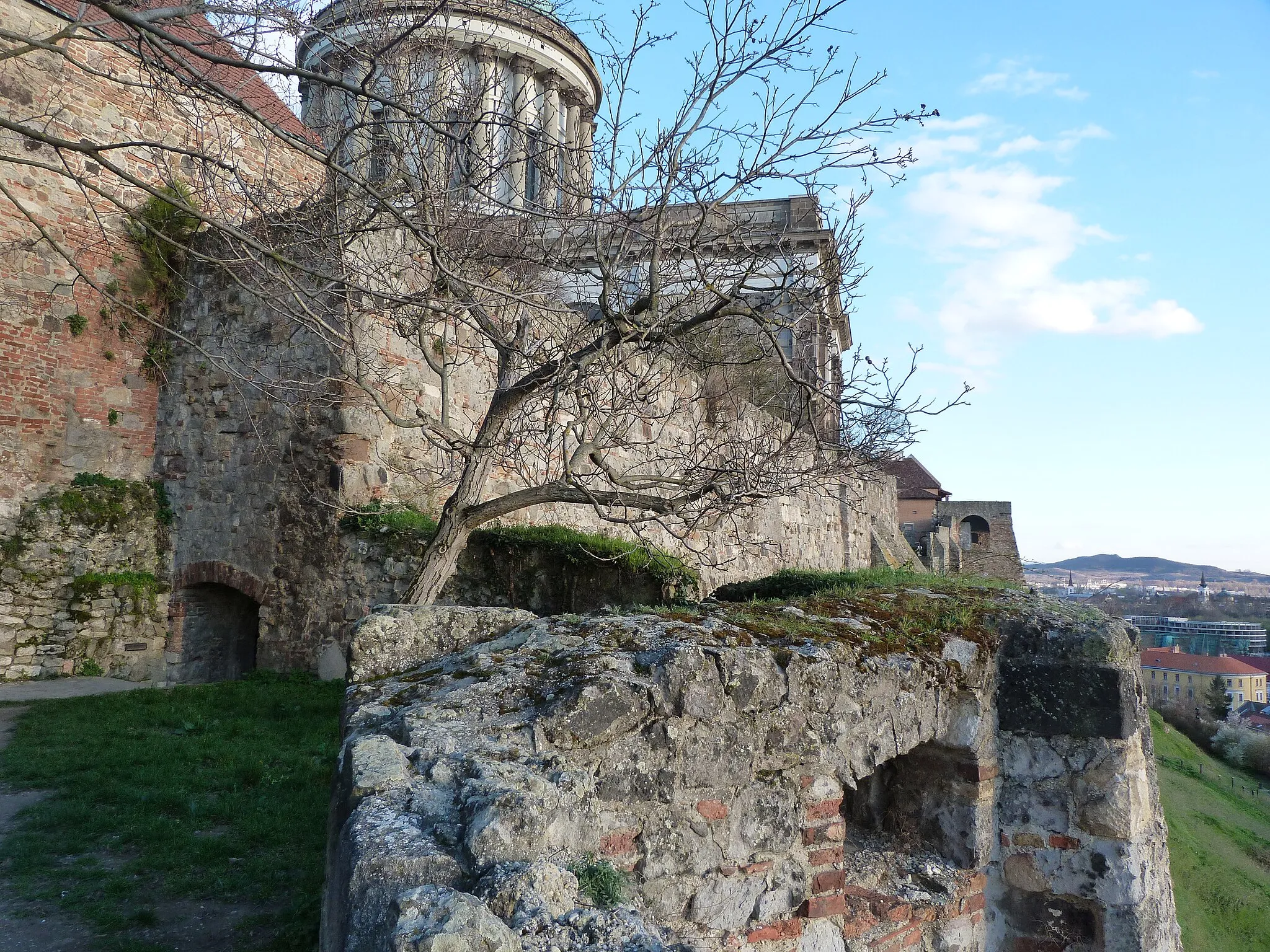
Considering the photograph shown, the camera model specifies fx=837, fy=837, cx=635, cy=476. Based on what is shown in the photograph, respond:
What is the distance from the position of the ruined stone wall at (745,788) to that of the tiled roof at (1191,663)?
181ft

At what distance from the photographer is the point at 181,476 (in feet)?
31.5

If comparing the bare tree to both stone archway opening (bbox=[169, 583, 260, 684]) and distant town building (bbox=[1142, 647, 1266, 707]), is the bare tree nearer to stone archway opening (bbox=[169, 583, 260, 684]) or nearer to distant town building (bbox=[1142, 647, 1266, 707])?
stone archway opening (bbox=[169, 583, 260, 684])

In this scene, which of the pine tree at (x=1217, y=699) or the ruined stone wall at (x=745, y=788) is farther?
the pine tree at (x=1217, y=699)

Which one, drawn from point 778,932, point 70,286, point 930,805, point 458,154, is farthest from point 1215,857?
point 70,286

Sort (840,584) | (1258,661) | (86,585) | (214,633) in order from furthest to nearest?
1. (1258,661)
2. (214,633)
3. (86,585)
4. (840,584)

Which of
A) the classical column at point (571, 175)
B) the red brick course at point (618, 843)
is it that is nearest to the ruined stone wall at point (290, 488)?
the classical column at point (571, 175)

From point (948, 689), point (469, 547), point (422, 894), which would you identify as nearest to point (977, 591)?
point (948, 689)

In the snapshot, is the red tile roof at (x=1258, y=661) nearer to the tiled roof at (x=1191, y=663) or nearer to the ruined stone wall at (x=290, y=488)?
the tiled roof at (x=1191, y=663)

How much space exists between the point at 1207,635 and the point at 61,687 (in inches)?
3843

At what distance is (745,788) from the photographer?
2.86m

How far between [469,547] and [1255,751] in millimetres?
29244

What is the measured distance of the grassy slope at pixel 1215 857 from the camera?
961 cm

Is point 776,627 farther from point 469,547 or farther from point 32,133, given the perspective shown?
point 469,547

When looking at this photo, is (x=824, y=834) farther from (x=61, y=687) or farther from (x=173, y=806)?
(x=61, y=687)
